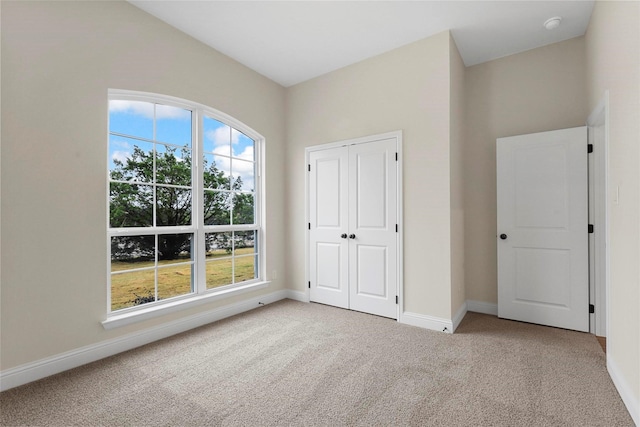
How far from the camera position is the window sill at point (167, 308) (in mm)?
2492

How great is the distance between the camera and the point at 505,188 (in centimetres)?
329

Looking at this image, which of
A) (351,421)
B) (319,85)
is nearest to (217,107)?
(319,85)

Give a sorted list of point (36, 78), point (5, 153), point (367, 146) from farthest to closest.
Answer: point (367, 146) < point (36, 78) < point (5, 153)

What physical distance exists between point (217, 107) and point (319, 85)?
4.61 feet

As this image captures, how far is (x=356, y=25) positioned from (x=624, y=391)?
349 centimetres

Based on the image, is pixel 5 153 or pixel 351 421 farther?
Answer: pixel 5 153

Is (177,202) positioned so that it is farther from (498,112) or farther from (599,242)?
(599,242)

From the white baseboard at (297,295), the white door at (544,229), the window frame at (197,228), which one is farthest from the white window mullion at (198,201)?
the white door at (544,229)

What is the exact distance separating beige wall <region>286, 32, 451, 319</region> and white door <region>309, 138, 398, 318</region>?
7.1 inches

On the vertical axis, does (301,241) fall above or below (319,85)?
below

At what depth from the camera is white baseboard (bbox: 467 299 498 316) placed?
346 centimetres

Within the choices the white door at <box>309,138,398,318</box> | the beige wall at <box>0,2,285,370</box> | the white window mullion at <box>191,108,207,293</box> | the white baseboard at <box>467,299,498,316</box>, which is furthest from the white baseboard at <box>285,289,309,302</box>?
the white baseboard at <box>467,299,498,316</box>

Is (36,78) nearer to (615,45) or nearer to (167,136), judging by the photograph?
(167,136)

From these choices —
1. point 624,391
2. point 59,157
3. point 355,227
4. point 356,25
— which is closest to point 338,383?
point 624,391
